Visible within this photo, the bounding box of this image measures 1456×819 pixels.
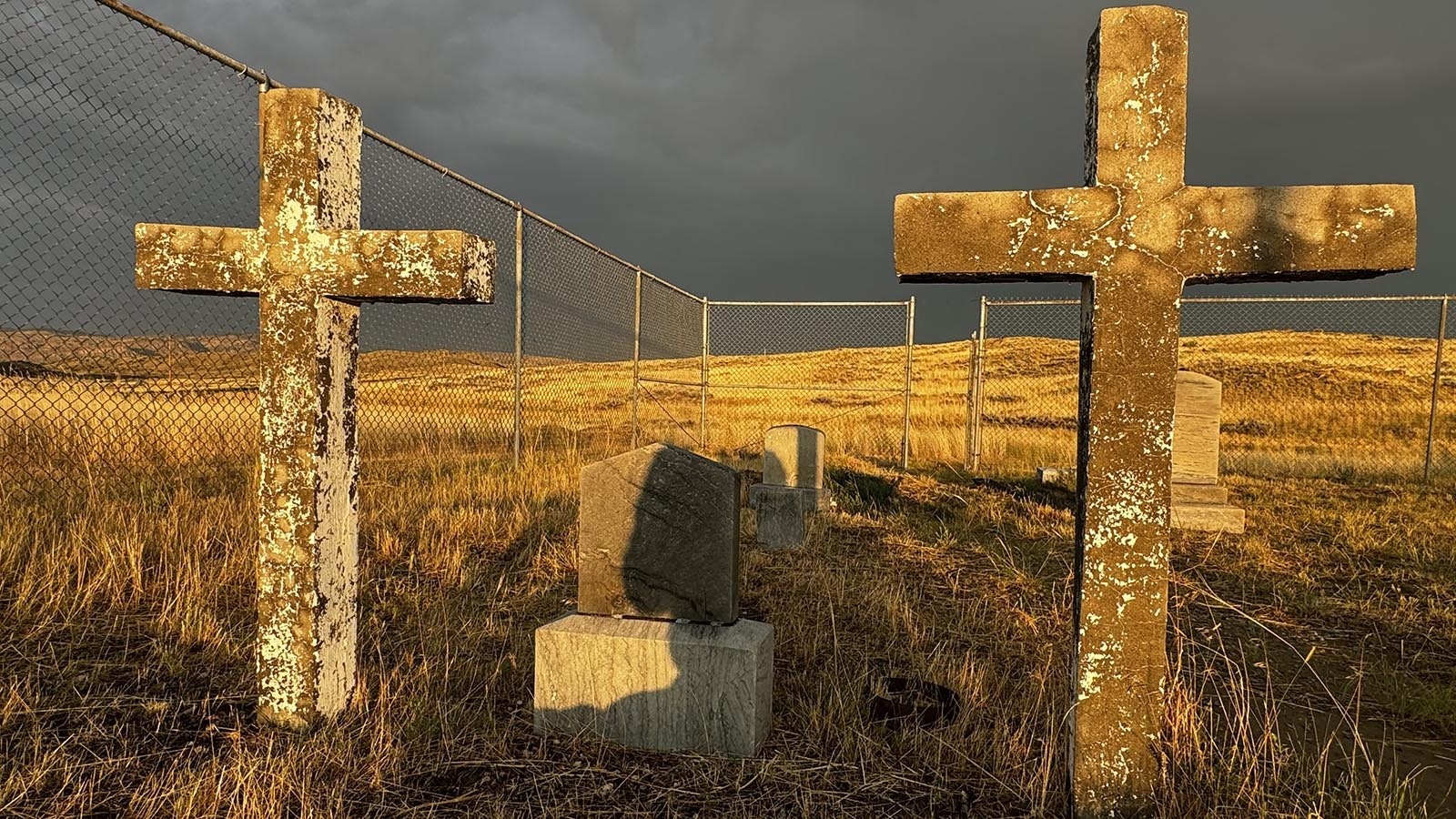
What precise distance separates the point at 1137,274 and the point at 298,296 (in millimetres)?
2580

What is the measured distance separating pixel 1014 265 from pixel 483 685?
8.03 ft

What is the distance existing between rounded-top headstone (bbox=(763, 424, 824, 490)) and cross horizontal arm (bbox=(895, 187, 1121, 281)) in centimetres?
473

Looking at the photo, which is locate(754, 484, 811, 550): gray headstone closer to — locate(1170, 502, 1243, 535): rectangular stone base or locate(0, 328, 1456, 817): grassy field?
locate(0, 328, 1456, 817): grassy field

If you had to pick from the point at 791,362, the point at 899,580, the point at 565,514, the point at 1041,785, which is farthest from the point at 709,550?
the point at 791,362

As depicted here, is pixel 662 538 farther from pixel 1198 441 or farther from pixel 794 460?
pixel 1198 441

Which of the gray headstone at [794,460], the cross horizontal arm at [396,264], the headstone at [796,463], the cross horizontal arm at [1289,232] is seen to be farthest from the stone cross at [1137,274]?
the gray headstone at [794,460]

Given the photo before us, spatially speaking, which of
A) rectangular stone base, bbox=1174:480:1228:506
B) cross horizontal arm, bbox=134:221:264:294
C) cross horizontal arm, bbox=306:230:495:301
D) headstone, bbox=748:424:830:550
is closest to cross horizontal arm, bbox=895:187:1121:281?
cross horizontal arm, bbox=306:230:495:301

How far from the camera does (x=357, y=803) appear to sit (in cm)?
207

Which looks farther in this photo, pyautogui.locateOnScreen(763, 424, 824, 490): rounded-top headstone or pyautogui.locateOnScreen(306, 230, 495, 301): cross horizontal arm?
pyautogui.locateOnScreen(763, 424, 824, 490): rounded-top headstone

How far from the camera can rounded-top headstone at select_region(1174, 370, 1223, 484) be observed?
7.42m

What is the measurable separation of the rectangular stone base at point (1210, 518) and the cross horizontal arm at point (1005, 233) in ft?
19.2

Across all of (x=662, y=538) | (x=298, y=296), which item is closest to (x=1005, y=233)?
(x=662, y=538)

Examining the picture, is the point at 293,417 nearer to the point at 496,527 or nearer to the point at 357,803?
the point at 357,803

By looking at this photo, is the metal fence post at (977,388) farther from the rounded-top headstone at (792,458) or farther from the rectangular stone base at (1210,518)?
the rounded-top headstone at (792,458)
